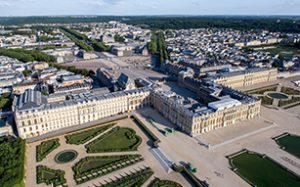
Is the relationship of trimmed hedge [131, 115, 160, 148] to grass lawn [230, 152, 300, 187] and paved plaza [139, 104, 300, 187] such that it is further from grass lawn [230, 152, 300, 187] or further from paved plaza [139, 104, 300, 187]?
grass lawn [230, 152, 300, 187]

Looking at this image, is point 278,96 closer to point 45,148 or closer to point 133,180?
point 133,180

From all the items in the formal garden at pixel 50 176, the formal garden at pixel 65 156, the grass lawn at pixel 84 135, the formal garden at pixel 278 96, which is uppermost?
the formal garden at pixel 278 96

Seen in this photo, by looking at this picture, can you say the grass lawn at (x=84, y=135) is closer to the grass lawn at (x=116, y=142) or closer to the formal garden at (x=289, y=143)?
the grass lawn at (x=116, y=142)

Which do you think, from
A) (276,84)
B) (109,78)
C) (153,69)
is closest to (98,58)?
(153,69)

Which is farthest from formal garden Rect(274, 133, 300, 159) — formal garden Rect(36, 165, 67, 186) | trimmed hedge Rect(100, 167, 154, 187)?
formal garden Rect(36, 165, 67, 186)

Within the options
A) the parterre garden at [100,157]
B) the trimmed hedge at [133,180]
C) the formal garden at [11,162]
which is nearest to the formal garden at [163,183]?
the parterre garden at [100,157]

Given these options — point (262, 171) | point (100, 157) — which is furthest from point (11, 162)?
point (262, 171)

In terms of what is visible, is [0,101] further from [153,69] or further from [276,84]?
[276,84]
